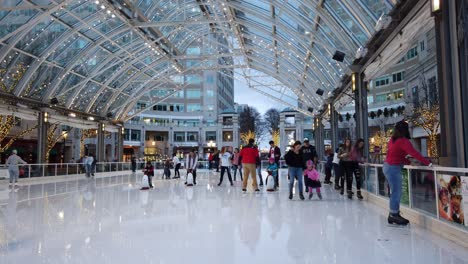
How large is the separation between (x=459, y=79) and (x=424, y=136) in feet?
83.8

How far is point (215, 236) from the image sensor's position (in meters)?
4.79

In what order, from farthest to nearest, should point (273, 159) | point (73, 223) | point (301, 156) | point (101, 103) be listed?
point (101, 103), point (273, 159), point (301, 156), point (73, 223)

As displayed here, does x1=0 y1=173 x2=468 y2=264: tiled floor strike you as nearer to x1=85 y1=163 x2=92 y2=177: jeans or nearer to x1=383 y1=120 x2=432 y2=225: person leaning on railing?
x1=383 y1=120 x2=432 y2=225: person leaning on railing

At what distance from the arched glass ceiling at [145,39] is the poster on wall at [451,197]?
533 cm

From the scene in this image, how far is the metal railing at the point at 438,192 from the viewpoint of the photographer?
170 inches

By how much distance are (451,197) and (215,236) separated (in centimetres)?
291

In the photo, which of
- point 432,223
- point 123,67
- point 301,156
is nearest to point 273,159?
point 301,156

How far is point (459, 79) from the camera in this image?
5340mm

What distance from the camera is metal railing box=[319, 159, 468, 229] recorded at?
431 centimetres

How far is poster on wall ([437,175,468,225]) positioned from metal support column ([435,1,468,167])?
0.72m

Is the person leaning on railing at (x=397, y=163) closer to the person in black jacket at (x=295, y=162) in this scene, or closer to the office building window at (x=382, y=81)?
the person in black jacket at (x=295, y=162)

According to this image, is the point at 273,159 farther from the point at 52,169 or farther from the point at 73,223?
the point at 52,169

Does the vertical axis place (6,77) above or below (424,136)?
above

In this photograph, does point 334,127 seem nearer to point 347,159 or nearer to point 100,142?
point 347,159
